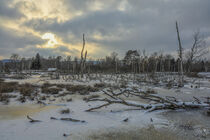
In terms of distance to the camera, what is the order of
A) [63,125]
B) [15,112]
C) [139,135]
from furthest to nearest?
1. [15,112]
2. [63,125]
3. [139,135]

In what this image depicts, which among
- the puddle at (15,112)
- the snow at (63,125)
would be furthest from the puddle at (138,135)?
the puddle at (15,112)

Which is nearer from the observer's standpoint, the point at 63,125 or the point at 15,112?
the point at 63,125

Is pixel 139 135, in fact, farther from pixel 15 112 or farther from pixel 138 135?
pixel 15 112

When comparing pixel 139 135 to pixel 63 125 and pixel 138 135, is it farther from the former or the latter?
pixel 63 125

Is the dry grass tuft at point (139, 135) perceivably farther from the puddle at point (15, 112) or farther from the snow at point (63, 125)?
the puddle at point (15, 112)

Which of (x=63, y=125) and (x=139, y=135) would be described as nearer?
(x=139, y=135)

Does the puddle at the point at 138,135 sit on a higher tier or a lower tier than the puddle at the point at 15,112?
higher

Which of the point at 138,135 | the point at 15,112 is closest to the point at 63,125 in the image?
the point at 138,135

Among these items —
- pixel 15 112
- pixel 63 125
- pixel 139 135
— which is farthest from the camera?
pixel 15 112

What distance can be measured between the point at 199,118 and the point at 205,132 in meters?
0.97

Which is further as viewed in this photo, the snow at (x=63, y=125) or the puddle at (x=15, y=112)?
the puddle at (x=15, y=112)

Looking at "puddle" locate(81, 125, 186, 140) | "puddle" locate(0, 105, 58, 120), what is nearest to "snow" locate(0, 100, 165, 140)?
"puddle" locate(81, 125, 186, 140)

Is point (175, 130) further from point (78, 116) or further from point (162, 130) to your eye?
point (78, 116)

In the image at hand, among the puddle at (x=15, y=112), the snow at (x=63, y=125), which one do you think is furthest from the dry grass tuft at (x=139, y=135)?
the puddle at (x=15, y=112)
